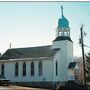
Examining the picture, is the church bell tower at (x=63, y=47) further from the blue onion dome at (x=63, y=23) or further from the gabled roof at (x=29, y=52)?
the gabled roof at (x=29, y=52)

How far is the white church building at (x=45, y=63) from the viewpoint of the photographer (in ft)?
165

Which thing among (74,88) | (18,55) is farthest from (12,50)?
(74,88)

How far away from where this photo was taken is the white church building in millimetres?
50156

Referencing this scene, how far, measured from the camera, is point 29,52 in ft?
182

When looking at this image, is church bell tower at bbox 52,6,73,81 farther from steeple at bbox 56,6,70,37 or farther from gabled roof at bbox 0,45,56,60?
gabled roof at bbox 0,45,56,60

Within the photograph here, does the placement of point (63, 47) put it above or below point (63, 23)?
below

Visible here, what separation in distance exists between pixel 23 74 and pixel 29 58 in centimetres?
336

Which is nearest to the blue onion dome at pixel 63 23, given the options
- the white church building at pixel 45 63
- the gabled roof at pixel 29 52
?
the white church building at pixel 45 63

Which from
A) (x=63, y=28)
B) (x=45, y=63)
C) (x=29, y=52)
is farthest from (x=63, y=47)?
(x=29, y=52)

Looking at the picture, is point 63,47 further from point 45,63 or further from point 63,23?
point 45,63

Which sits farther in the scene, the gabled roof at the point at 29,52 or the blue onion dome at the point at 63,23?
the blue onion dome at the point at 63,23

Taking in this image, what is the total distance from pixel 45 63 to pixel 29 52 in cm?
641

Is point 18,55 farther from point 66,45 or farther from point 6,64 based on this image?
point 66,45

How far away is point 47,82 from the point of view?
50.0m
